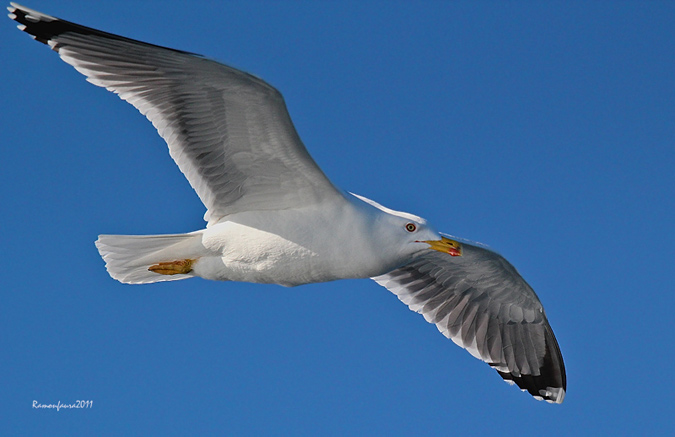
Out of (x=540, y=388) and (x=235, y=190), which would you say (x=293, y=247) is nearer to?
(x=235, y=190)

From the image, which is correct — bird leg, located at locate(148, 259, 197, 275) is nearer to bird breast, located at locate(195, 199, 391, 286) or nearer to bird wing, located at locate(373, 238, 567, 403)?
Result: bird breast, located at locate(195, 199, 391, 286)

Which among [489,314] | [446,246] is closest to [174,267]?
[446,246]

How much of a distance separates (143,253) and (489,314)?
10.6 ft

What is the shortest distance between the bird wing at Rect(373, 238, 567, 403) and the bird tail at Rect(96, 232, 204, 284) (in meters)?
2.01

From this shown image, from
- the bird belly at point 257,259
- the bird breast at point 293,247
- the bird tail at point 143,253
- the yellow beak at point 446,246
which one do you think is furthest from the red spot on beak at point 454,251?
the bird tail at point 143,253

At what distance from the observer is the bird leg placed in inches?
205

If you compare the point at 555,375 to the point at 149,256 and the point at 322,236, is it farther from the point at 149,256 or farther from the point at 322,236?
the point at 149,256

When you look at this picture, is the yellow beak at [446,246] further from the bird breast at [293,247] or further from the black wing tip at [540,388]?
the black wing tip at [540,388]

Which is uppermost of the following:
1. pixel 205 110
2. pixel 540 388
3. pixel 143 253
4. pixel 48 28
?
pixel 48 28

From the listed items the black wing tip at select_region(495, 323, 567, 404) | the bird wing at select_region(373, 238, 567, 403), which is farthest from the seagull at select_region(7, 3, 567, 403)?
the black wing tip at select_region(495, 323, 567, 404)

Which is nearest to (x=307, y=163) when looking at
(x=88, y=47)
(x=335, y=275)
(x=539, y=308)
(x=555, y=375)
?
(x=335, y=275)

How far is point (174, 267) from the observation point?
207 inches

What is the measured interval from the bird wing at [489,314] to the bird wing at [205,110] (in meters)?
1.90

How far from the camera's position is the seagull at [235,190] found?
464 centimetres
